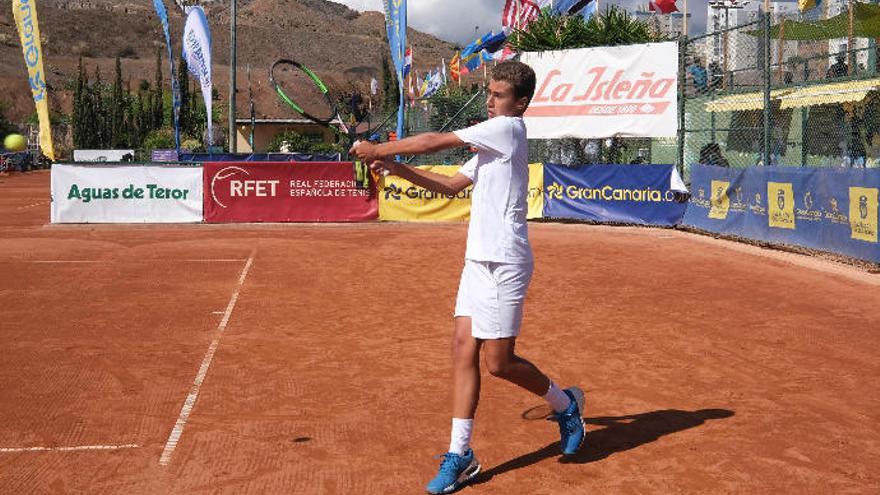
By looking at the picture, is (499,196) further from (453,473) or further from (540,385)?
(453,473)

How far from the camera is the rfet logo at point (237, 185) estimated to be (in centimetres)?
2150

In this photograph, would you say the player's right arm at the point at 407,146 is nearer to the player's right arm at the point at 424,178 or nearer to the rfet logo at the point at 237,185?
the player's right arm at the point at 424,178

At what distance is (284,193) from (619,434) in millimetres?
17163

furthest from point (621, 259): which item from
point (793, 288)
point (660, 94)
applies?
point (660, 94)

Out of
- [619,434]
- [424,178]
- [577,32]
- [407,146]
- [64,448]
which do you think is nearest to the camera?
[407,146]

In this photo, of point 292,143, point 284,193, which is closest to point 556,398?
point 284,193

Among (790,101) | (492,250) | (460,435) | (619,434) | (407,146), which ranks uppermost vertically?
(790,101)

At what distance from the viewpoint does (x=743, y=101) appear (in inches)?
874

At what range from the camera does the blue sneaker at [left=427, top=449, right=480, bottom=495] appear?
14.8 feet

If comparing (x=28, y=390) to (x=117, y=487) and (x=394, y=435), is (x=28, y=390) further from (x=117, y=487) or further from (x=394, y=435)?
(x=394, y=435)

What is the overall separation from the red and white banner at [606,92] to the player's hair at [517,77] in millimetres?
17378

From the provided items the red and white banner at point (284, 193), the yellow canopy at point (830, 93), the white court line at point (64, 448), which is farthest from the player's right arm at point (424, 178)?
the red and white banner at point (284, 193)

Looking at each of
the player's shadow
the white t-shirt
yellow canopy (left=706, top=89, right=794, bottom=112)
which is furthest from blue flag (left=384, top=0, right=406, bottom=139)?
the white t-shirt

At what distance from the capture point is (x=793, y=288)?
11695mm
